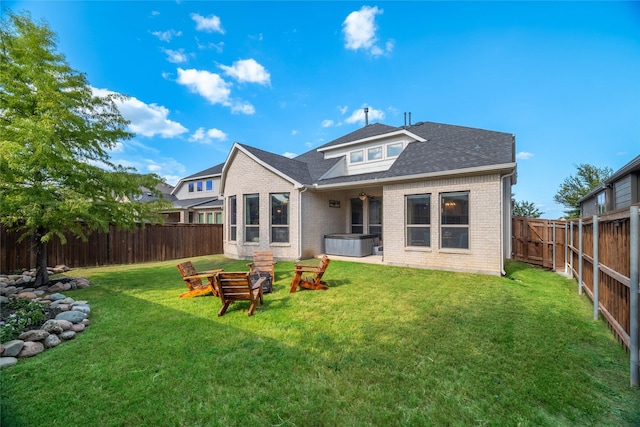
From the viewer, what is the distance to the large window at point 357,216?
1466 cm

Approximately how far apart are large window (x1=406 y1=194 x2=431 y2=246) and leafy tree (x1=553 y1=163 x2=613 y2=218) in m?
28.5

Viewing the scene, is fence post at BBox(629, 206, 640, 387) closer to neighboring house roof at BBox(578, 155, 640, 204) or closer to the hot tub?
the hot tub

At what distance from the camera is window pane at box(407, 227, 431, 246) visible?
9672 millimetres

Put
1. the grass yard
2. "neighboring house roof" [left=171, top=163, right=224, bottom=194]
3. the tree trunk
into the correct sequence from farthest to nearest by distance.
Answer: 1. "neighboring house roof" [left=171, top=163, right=224, bottom=194]
2. the tree trunk
3. the grass yard

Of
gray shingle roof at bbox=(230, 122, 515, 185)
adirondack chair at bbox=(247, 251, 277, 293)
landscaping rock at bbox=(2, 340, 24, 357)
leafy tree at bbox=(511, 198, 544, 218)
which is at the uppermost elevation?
gray shingle roof at bbox=(230, 122, 515, 185)

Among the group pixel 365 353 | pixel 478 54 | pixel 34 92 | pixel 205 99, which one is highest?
pixel 205 99

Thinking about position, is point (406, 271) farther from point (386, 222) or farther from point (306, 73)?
point (306, 73)

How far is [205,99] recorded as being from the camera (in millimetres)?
17281

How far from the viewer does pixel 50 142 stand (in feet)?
21.8

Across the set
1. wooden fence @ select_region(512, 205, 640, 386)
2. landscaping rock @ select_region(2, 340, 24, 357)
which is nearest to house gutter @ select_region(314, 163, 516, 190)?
wooden fence @ select_region(512, 205, 640, 386)

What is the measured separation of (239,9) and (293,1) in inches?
88.2

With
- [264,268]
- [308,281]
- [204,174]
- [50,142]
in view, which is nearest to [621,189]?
[308,281]

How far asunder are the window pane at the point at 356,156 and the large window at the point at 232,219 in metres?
6.94

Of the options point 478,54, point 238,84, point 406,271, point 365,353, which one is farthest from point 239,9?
point 365,353
